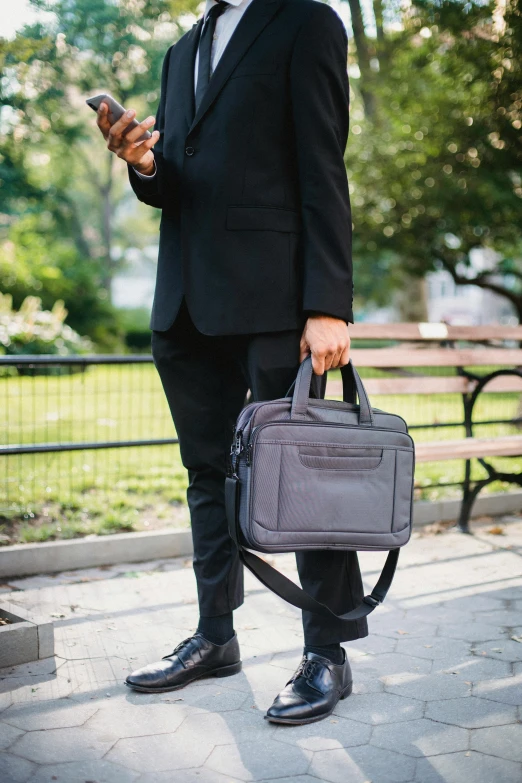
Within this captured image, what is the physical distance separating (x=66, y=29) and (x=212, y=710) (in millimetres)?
19617

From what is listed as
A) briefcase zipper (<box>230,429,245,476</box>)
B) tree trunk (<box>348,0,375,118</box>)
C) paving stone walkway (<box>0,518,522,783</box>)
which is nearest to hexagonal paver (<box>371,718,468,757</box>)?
paving stone walkway (<box>0,518,522,783</box>)

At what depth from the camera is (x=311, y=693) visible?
2537 mm

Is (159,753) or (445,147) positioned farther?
(445,147)

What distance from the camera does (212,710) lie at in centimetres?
260

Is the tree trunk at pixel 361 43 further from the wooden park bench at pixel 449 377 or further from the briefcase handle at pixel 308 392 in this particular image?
the briefcase handle at pixel 308 392

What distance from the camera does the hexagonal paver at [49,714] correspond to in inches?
Result: 97.8

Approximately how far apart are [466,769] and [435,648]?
977 mm

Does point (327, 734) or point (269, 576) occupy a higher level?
point (269, 576)

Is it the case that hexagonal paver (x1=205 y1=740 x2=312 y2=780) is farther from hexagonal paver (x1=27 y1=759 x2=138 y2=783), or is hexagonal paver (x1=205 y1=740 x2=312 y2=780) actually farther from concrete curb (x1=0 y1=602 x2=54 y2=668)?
concrete curb (x1=0 y1=602 x2=54 y2=668)

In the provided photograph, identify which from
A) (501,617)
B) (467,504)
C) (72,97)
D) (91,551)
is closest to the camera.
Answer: (501,617)

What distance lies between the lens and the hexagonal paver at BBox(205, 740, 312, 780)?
2191 millimetres

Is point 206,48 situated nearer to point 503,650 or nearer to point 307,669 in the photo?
point 307,669

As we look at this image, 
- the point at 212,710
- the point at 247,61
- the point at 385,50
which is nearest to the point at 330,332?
the point at 247,61

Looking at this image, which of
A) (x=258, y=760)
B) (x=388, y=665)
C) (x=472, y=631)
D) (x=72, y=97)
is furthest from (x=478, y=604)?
(x=72, y=97)
